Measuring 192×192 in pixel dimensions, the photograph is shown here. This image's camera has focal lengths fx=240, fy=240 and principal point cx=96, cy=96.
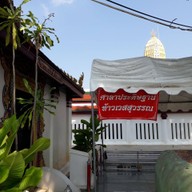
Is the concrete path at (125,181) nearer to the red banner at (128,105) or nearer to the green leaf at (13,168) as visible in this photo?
the red banner at (128,105)

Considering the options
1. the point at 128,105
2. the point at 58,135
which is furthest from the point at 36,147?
the point at 58,135

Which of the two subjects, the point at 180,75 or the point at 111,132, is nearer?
the point at 180,75

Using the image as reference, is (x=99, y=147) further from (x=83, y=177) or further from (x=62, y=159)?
(x=83, y=177)

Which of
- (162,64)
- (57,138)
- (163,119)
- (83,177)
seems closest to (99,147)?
(57,138)

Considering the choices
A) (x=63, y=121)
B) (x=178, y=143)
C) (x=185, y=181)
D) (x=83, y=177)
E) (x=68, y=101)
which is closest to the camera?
(x=185, y=181)

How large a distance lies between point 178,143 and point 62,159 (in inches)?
342

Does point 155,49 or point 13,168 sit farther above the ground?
point 155,49

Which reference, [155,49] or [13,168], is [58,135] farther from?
[155,49]

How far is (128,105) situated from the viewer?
4.75 metres

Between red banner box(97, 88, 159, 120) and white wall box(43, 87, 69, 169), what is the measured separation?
3.39 meters

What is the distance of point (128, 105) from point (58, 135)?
503cm

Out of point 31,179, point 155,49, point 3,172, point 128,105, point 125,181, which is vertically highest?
point 155,49

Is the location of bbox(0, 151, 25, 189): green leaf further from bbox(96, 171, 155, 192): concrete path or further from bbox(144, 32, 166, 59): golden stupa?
bbox(144, 32, 166, 59): golden stupa

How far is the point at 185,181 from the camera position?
2414 mm
